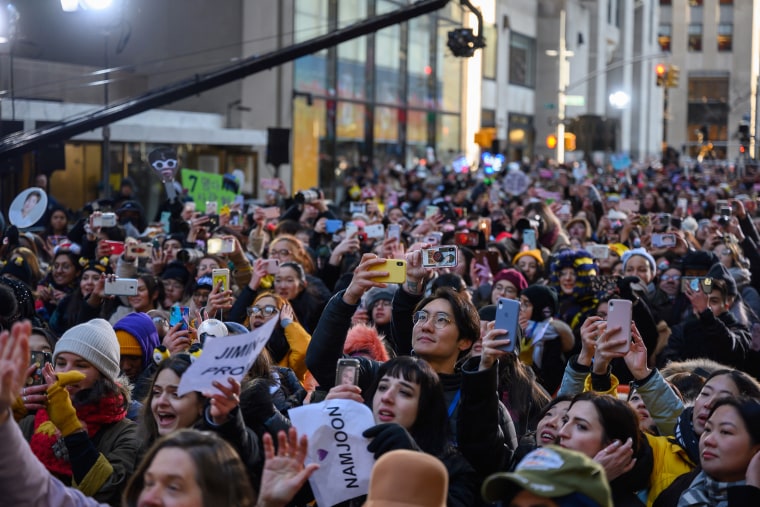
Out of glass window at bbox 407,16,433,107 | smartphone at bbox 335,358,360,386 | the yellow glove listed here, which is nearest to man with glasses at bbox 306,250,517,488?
smartphone at bbox 335,358,360,386

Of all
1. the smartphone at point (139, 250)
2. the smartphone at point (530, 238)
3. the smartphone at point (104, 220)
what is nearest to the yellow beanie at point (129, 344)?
the smartphone at point (139, 250)

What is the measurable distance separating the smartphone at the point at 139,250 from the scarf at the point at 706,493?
20.8ft

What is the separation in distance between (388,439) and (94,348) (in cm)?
175

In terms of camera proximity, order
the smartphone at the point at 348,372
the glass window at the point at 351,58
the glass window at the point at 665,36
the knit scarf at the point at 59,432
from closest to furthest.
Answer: the smartphone at the point at 348,372, the knit scarf at the point at 59,432, the glass window at the point at 351,58, the glass window at the point at 665,36

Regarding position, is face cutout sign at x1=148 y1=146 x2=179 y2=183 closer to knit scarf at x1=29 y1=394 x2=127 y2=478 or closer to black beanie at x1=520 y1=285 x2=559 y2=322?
black beanie at x1=520 y1=285 x2=559 y2=322

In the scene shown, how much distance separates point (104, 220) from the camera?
39.8 ft

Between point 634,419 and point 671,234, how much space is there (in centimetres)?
783

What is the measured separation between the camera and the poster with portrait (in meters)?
12.0

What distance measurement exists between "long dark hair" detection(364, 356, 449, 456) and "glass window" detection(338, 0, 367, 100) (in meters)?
32.6

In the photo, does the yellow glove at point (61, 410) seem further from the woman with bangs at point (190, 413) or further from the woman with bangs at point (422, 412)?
the woman with bangs at point (422, 412)

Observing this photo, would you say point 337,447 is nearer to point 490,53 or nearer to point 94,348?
point 94,348

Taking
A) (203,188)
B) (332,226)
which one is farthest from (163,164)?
(332,226)

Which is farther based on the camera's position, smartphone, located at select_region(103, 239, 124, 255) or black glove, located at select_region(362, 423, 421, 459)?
smartphone, located at select_region(103, 239, 124, 255)

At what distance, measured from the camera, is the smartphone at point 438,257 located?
6879mm
